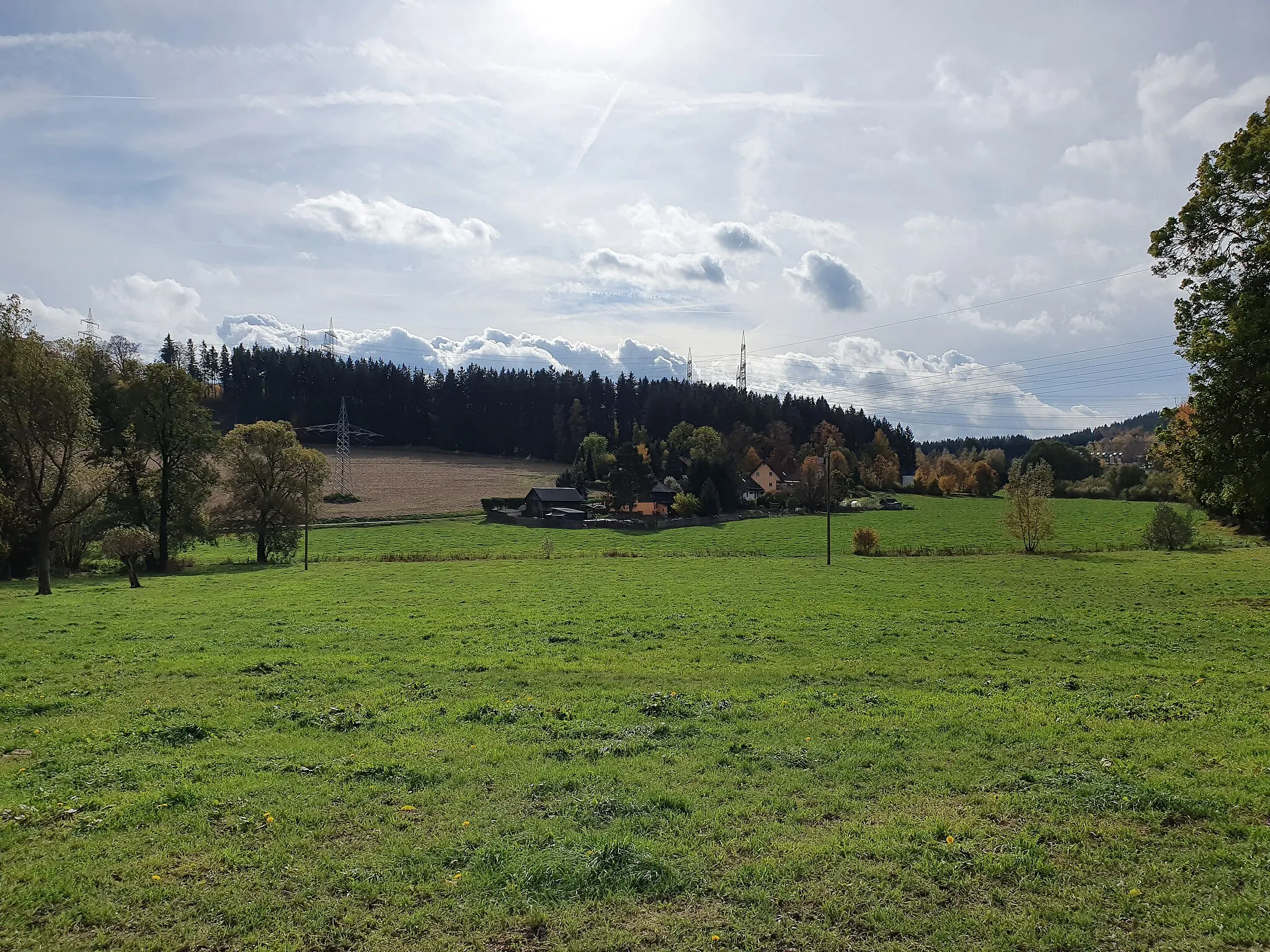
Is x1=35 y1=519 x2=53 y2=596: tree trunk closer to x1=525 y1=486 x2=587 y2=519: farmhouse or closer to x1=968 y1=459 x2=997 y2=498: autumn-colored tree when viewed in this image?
x1=525 y1=486 x2=587 y2=519: farmhouse

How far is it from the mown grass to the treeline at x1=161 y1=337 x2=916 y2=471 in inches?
2543

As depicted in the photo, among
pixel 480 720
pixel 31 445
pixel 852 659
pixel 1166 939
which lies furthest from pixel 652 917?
pixel 31 445

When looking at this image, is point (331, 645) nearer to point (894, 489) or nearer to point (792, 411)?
point (894, 489)

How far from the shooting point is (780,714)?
11578mm

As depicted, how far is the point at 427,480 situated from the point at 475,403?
4733 centimetres

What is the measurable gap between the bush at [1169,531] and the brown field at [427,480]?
7302 centimetres

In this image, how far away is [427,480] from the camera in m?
117

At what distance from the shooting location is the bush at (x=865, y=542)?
179ft

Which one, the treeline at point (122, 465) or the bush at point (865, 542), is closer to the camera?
the treeline at point (122, 465)

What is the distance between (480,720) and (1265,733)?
11168 millimetres

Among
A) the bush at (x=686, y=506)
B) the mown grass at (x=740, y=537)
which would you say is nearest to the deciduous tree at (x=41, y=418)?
the mown grass at (x=740, y=537)

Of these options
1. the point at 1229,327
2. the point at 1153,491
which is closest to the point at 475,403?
the point at 1153,491

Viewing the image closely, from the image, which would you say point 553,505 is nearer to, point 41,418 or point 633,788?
point 41,418

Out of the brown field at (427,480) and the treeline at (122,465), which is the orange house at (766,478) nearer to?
the brown field at (427,480)
